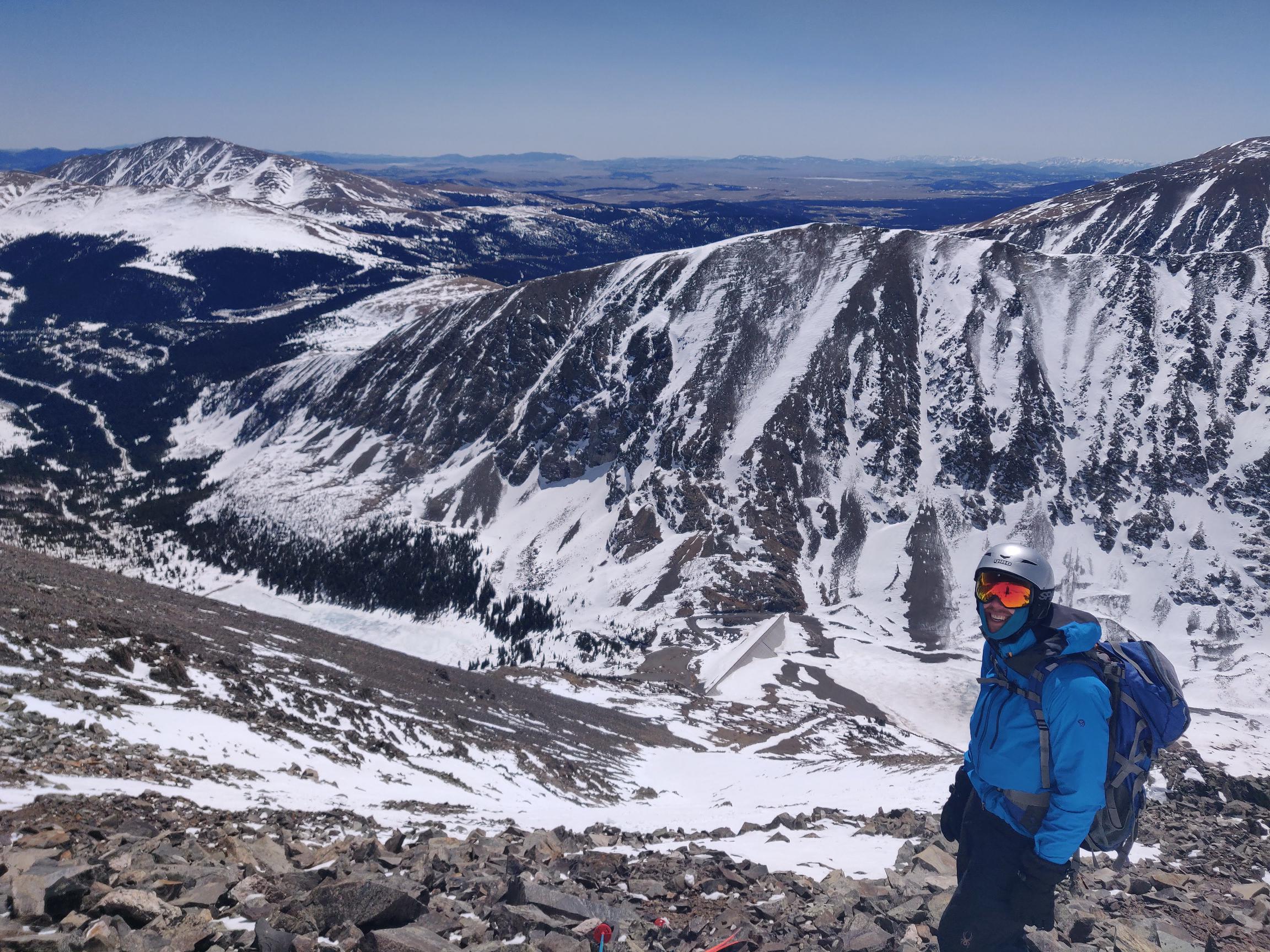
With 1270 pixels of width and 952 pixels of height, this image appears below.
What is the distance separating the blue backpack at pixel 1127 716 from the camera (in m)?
8.66

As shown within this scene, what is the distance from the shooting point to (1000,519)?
105500mm

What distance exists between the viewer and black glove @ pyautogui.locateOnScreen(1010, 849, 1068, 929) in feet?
27.9

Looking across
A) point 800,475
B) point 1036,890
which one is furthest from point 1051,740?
point 800,475

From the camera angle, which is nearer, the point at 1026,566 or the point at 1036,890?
the point at 1036,890

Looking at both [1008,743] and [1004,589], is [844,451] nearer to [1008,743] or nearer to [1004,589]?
[1004,589]

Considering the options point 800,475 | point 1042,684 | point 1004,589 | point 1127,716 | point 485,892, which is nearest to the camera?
point 1127,716

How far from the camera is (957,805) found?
10.6 m

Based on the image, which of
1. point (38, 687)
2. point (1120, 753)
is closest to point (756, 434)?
point (38, 687)

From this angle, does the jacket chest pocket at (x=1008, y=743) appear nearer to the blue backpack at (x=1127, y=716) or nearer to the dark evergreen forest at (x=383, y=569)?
the blue backpack at (x=1127, y=716)

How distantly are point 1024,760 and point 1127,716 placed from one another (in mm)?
1209

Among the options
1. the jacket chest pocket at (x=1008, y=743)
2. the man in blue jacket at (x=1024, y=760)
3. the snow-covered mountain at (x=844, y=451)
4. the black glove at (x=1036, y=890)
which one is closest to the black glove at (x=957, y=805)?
the man in blue jacket at (x=1024, y=760)

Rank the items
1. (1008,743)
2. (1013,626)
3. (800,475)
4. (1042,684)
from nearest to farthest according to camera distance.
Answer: (1042,684) < (1008,743) < (1013,626) < (800,475)

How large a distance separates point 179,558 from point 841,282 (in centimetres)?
12019

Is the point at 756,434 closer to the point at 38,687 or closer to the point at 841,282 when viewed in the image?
the point at 841,282
